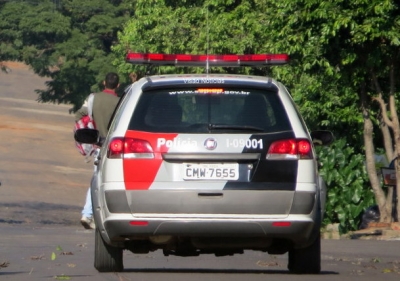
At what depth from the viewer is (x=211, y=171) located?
902cm

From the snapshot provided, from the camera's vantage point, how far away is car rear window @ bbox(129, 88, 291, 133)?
30.1 feet

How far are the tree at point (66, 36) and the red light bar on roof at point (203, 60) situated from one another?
34816 millimetres

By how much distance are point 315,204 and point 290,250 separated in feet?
2.77

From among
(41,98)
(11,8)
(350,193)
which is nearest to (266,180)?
(350,193)

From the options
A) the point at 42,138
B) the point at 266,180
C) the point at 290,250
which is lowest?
the point at 42,138

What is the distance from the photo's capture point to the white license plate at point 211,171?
900 centimetres

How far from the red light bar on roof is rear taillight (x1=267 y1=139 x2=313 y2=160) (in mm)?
1308

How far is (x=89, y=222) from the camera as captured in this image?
15945 millimetres

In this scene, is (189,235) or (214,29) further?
(214,29)

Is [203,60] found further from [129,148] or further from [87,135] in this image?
[129,148]

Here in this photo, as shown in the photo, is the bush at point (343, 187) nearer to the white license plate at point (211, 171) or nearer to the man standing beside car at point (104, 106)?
the man standing beside car at point (104, 106)

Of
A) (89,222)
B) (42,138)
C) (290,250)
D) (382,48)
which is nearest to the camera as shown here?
(290,250)

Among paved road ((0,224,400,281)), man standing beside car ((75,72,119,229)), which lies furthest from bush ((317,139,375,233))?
man standing beside car ((75,72,119,229))

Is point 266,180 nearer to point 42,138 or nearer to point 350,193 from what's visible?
point 350,193
